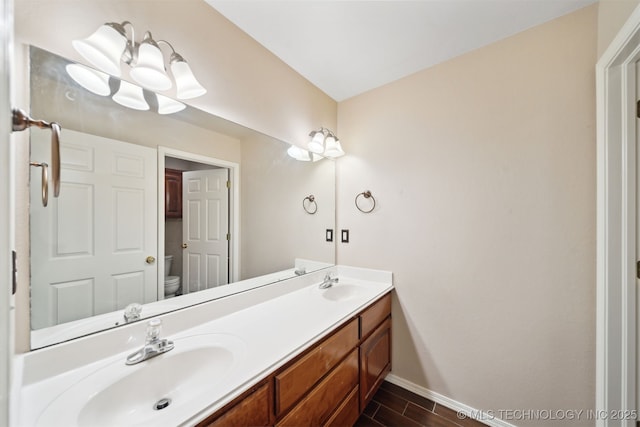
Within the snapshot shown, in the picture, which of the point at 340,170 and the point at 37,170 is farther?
the point at 340,170

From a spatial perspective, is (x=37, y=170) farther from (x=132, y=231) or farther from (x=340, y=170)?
(x=340, y=170)

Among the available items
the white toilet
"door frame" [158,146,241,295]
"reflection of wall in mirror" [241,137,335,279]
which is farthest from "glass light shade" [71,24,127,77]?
the white toilet

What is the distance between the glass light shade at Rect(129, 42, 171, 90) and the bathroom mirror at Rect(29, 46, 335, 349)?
6 centimetres

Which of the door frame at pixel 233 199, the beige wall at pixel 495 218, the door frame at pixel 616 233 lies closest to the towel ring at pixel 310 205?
the beige wall at pixel 495 218

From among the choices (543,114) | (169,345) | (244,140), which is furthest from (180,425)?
(543,114)

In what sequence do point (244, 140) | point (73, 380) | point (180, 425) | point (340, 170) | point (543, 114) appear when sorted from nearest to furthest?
point (180, 425), point (73, 380), point (543, 114), point (244, 140), point (340, 170)

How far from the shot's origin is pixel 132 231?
98 cm

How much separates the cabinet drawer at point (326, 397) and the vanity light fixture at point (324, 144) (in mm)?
1411

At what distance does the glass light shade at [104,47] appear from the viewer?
0.84 metres

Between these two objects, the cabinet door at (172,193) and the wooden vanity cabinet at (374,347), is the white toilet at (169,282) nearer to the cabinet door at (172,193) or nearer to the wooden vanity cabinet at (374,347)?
the cabinet door at (172,193)

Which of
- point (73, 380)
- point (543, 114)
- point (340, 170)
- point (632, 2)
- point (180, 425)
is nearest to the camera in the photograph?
point (180, 425)

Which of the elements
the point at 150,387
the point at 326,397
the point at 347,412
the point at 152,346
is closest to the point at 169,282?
the point at 152,346

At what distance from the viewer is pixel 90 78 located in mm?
864

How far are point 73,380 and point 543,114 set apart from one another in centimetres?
232
